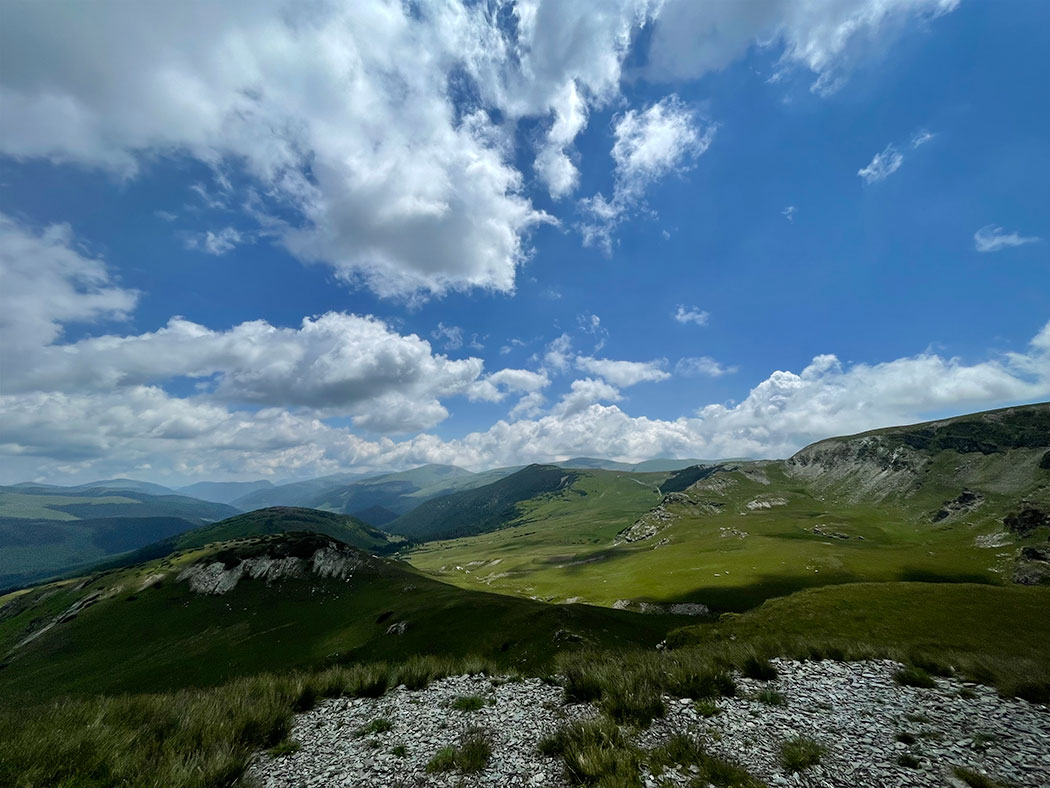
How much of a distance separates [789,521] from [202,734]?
763 ft

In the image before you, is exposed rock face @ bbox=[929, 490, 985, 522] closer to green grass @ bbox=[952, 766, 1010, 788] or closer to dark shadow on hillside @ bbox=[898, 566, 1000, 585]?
dark shadow on hillside @ bbox=[898, 566, 1000, 585]

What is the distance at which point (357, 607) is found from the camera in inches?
3095

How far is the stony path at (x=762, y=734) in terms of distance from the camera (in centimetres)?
1038

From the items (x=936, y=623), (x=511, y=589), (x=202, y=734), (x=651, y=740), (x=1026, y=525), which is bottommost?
(x=511, y=589)

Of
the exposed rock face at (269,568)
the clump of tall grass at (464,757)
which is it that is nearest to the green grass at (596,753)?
the clump of tall grass at (464,757)

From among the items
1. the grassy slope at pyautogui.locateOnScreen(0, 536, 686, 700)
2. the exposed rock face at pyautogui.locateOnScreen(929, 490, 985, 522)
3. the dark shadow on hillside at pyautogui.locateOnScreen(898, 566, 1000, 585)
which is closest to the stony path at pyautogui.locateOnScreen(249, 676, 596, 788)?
the grassy slope at pyautogui.locateOnScreen(0, 536, 686, 700)

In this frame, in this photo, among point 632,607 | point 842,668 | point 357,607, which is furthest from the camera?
point 632,607

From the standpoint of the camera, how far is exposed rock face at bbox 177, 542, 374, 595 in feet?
318

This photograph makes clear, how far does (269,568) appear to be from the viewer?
99.7 metres

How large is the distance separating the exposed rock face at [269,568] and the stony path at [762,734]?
312 ft

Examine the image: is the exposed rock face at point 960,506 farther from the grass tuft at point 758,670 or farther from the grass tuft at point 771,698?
the grass tuft at point 771,698

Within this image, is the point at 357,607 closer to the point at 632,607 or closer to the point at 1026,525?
the point at 632,607

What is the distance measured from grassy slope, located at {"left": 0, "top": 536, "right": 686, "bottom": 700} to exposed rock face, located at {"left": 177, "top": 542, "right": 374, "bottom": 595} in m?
2.20

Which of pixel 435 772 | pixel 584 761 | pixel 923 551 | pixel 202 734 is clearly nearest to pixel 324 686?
pixel 202 734
